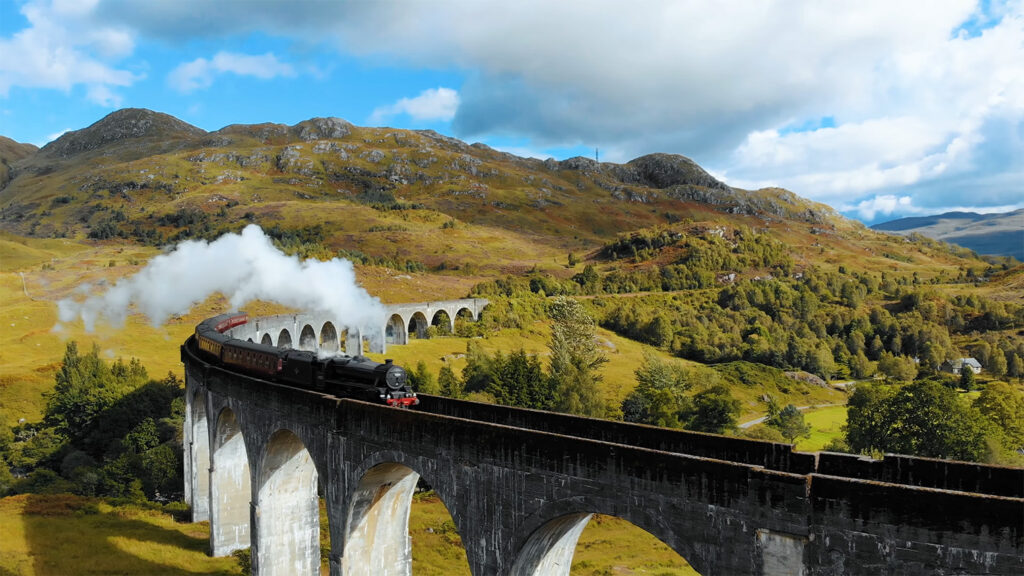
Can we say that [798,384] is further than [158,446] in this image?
Yes

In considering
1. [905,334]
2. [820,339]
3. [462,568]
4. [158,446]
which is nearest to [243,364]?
[462,568]

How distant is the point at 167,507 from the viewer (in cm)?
4281

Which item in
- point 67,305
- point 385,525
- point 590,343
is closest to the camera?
point 385,525

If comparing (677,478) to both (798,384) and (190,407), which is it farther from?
(798,384)

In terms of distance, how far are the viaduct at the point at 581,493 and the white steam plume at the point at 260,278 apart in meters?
33.8

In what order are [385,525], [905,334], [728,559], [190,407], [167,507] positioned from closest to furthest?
[728,559] → [385,525] → [190,407] → [167,507] → [905,334]

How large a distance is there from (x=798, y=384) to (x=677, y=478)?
86.0 m

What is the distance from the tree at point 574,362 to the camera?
57.5 metres

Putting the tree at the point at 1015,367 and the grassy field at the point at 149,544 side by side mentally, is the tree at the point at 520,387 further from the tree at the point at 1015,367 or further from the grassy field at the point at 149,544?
the tree at the point at 1015,367

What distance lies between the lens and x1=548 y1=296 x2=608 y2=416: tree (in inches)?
2264

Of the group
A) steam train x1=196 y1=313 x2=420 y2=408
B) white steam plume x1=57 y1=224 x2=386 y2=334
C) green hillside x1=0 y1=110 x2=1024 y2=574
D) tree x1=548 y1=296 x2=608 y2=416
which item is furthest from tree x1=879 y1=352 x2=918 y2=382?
steam train x1=196 y1=313 x2=420 y2=408

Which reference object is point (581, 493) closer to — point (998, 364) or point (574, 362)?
point (574, 362)

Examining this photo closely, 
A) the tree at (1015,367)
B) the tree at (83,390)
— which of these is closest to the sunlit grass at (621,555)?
the tree at (83,390)

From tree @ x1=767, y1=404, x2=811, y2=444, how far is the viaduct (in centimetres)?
4848
